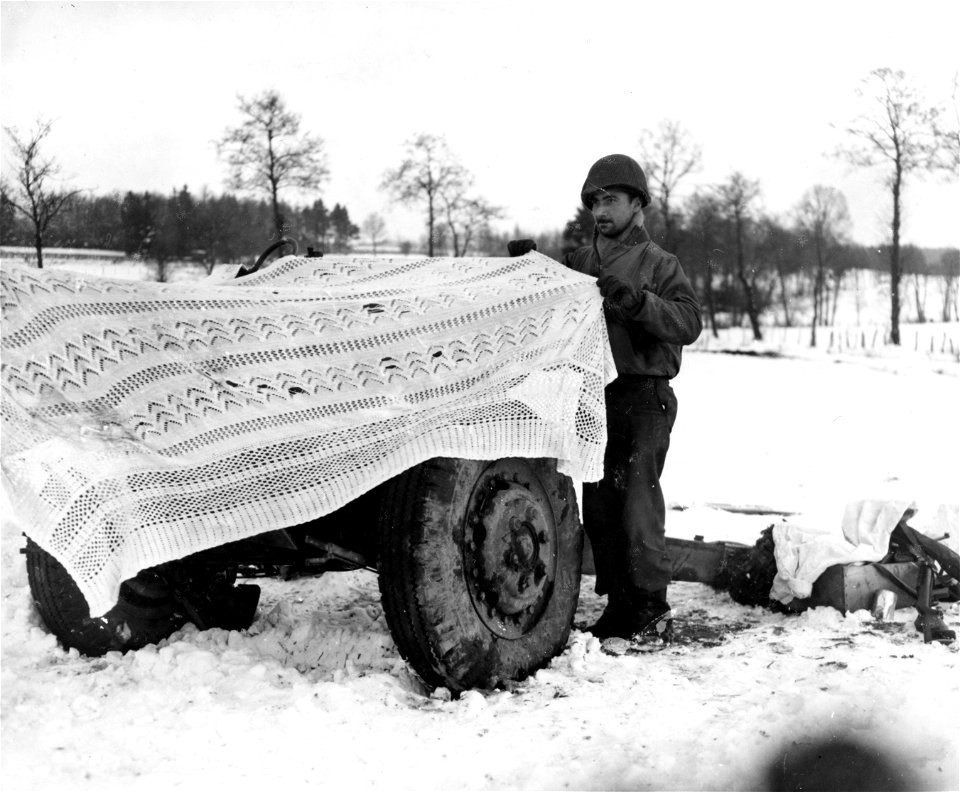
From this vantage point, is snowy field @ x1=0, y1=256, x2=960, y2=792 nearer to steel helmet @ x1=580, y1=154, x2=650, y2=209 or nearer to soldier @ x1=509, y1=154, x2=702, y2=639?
soldier @ x1=509, y1=154, x2=702, y2=639

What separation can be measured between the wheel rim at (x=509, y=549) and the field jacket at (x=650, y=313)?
74 centimetres

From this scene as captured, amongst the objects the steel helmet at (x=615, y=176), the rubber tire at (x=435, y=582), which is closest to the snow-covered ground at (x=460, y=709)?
the rubber tire at (x=435, y=582)

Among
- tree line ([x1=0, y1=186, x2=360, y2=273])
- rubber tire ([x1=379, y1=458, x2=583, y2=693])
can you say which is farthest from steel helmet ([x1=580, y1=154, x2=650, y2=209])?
rubber tire ([x1=379, y1=458, x2=583, y2=693])

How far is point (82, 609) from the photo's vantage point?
11.8ft

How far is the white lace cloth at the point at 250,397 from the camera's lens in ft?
8.23

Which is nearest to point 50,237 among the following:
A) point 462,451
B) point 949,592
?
point 462,451

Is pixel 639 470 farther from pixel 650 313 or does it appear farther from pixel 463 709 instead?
pixel 463 709

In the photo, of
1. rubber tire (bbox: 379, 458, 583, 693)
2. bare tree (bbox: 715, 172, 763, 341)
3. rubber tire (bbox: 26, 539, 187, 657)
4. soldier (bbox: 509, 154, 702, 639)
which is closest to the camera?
rubber tire (bbox: 379, 458, 583, 693)

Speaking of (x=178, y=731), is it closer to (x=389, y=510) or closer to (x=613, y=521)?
(x=389, y=510)

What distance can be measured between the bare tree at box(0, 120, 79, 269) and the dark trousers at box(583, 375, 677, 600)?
2.85 meters

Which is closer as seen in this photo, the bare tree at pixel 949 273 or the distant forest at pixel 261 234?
the distant forest at pixel 261 234

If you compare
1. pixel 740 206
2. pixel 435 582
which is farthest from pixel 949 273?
pixel 435 582

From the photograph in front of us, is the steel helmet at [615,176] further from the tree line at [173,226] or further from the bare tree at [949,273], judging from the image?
the bare tree at [949,273]

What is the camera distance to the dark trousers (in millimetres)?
3979
